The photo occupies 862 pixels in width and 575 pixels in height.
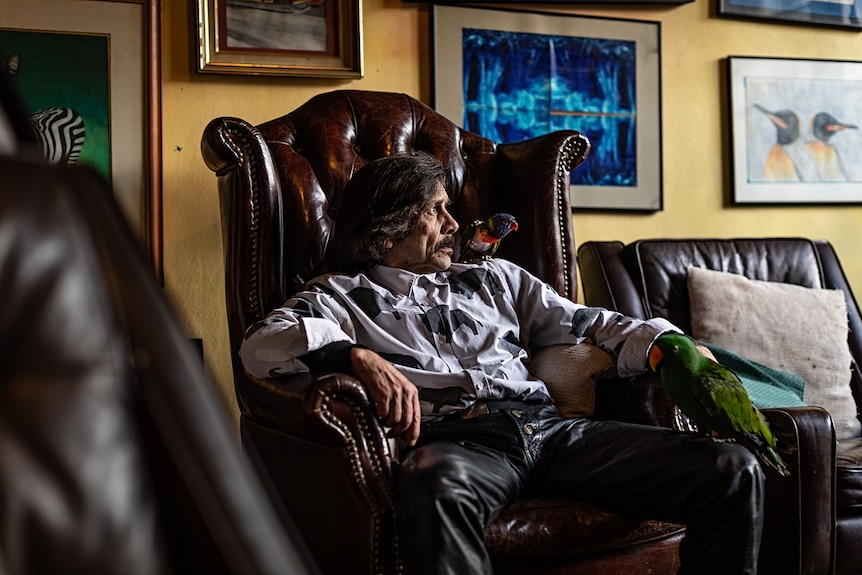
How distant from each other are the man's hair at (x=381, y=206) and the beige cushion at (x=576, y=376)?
0.50 meters

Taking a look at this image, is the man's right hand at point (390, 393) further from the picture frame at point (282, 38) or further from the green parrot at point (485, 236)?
the picture frame at point (282, 38)

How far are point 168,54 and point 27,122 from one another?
7.87 feet

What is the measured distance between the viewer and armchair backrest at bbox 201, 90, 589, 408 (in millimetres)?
2150

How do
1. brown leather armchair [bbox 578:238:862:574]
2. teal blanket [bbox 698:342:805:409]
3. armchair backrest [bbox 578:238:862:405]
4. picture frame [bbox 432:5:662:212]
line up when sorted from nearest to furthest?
brown leather armchair [bbox 578:238:862:574]
teal blanket [bbox 698:342:805:409]
armchair backrest [bbox 578:238:862:405]
picture frame [bbox 432:5:662:212]

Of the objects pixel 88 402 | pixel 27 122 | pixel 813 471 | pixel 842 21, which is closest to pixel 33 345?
pixel 88 402

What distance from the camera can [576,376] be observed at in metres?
2.04

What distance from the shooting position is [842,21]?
11.3ft

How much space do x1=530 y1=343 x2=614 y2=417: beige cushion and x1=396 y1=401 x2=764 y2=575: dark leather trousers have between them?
0.11 metres

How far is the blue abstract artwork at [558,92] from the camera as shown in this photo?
9.84 ft

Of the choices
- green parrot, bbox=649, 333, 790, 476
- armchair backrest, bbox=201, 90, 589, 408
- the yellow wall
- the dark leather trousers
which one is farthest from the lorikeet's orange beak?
the yellow wall

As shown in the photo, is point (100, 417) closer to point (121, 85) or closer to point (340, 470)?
point (340, 470)

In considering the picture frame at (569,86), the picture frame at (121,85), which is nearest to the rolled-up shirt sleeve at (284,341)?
the picture frame at (121,85)

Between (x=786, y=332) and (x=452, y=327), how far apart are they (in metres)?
1.26

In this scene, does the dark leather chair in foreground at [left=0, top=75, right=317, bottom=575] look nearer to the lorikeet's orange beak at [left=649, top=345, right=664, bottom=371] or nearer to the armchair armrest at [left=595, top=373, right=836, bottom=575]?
the lorikeet's orange beak at [left=649, top=345, right=664, bottom=371]
